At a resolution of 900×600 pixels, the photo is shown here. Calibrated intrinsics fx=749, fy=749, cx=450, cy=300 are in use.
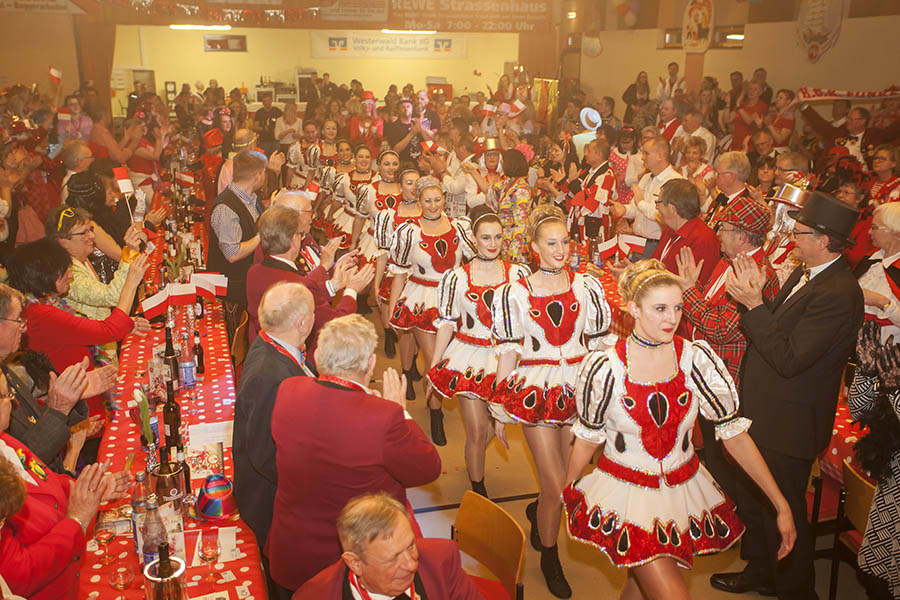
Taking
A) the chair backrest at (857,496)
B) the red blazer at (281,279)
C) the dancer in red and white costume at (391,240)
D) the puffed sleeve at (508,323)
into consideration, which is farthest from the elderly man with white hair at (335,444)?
the dancer in red and white costume at (391,240)

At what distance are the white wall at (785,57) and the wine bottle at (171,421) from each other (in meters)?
10.7

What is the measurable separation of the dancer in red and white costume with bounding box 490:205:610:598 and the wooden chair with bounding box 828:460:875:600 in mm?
1250

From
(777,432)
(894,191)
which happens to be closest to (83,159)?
(777,432)

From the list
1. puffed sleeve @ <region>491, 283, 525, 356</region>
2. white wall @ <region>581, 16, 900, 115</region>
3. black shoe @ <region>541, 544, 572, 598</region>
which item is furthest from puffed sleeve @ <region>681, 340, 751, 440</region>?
white wall @ <region>581, 16, 900, 115</region>

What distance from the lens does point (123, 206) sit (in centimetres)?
692

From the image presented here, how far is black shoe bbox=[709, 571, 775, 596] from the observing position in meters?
3.79

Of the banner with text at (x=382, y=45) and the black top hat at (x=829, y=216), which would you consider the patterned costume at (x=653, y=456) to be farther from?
the banner with text at (x=382, y=45)

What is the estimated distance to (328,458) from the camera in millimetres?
2564

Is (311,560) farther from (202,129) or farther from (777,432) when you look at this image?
(202,129)

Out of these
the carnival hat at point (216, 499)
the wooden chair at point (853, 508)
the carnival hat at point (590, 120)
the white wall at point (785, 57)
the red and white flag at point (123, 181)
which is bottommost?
the wooden chair at point (853, 508)

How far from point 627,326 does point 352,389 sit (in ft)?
11.2

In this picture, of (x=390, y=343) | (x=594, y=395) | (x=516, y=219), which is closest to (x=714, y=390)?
(x=594, y=395)

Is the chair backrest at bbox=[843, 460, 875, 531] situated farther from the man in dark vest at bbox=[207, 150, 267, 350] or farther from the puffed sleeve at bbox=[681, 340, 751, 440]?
the man in dark vest at bbox=[207, 150, 267, 350]

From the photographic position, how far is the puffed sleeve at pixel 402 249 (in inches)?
215
